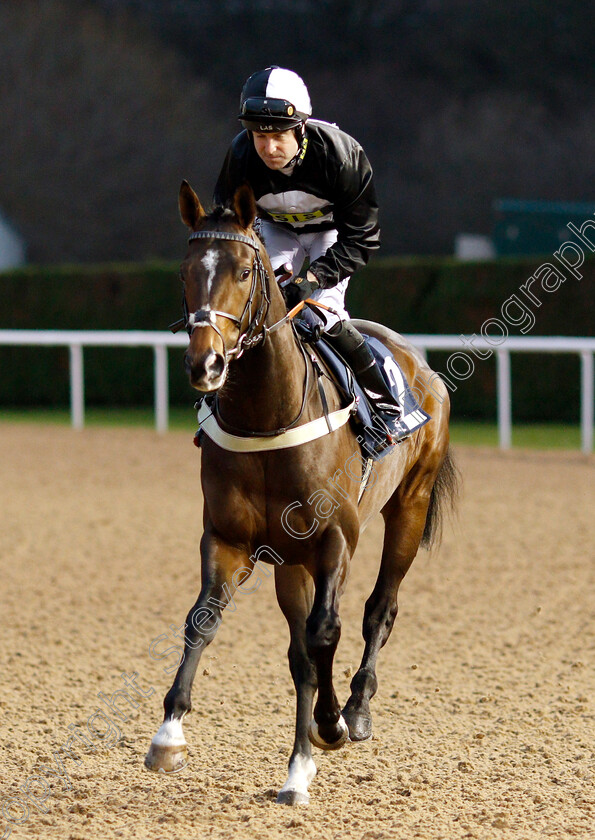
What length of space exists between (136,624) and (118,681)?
0.97m

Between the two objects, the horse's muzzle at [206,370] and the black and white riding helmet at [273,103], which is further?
the black and white riding helmet at [273,103]

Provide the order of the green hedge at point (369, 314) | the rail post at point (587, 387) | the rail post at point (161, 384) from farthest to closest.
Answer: the green hedge at point (369, 314) → the rail post at point (161, 384) → the rail post at point (587, 387)

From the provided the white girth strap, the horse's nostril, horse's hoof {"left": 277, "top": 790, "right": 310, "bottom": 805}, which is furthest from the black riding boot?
horse's hoof {"left": 277, "top": 790, "right": 310, "bottom": 805}

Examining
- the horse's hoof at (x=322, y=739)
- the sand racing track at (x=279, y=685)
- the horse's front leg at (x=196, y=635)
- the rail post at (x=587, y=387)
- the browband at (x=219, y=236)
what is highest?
the browband at (x=219, y=236)

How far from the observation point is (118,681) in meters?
5.00

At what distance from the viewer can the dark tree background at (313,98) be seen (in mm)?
26875

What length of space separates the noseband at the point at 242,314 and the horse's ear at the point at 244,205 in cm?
6

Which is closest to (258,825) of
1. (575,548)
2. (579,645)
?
(579,645)

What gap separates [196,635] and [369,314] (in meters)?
12.3

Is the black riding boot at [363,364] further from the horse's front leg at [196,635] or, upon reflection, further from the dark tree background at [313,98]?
the dark tree background at [313,98]

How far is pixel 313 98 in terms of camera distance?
103 ft

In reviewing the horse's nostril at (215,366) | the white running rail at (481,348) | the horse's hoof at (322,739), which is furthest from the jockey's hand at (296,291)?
the white running rail at (481,348)

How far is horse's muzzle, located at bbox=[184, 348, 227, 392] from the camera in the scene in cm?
301

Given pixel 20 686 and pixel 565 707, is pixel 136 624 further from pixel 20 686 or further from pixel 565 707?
pixel 565 707
